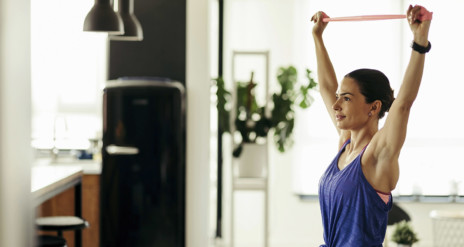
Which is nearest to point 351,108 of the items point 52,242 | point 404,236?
point 52,242

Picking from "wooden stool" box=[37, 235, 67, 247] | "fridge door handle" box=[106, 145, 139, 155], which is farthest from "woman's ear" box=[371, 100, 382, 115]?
"fridge door handle" box=[106, 145, 139, 155]

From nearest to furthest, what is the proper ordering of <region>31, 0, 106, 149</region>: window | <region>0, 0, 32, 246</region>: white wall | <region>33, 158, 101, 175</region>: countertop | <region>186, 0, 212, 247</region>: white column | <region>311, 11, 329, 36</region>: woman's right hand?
1. <region>0, 0, 32, 246</region>: white wall
2. <region>311, 11, 329, 36</region>: woman's right hand
3. <region>186, 0, 212, 247</region>: white column
4. <region>33, 158, 101, 175</region>: countertop
5. <region>31, 0, 106, 149</region>: window

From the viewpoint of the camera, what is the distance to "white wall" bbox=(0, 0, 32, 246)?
62 cm

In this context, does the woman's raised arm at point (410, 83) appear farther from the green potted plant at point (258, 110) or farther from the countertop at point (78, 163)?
the green potted plant at point (258, 110)

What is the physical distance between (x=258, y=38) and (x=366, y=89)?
498cm

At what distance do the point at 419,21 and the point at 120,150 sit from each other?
3.68m

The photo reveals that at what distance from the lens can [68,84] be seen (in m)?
6.40

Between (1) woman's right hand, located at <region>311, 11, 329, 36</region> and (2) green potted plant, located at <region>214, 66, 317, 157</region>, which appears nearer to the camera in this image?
(1) woman's right hand, located at <region>311, 11, 329, 36</region>

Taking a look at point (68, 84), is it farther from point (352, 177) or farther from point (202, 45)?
point (352, 177)

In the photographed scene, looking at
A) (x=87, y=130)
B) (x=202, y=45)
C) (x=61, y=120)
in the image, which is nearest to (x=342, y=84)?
(x=202, y=45)

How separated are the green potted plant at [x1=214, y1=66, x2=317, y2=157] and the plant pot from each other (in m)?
0.04

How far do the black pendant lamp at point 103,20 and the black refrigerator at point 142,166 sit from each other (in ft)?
4.97

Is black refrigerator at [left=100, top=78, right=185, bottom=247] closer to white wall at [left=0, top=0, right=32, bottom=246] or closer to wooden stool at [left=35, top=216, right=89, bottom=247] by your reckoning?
wooden stool at [left=35, top=216, right=89, bottom=247]

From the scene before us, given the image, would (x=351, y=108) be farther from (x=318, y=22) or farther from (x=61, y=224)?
(x=61, y=224)
